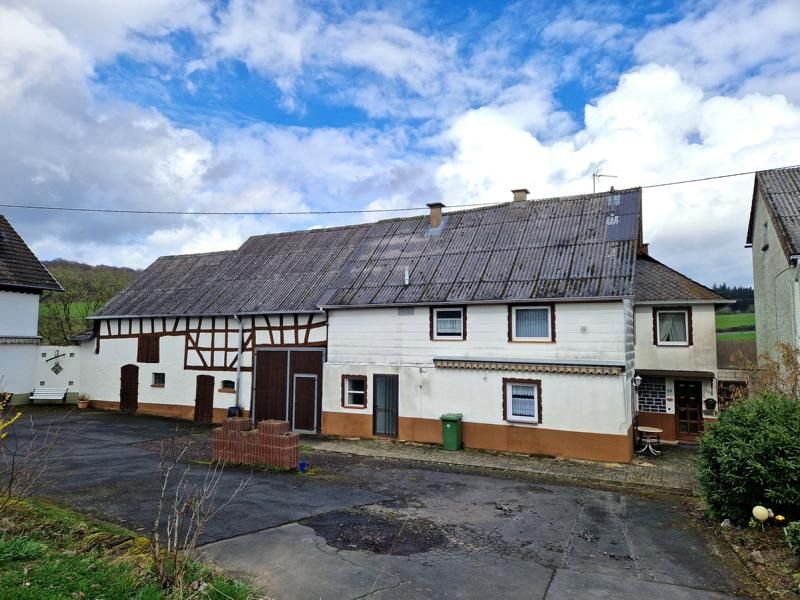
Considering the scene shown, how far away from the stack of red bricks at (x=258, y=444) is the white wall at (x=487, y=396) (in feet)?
15.3

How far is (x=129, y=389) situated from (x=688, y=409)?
22.9m

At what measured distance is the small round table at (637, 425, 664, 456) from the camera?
1541cm

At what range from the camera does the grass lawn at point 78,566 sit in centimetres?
516

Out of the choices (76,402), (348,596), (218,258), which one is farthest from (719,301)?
(76,402)

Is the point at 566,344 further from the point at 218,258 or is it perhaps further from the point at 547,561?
the point at 218,258

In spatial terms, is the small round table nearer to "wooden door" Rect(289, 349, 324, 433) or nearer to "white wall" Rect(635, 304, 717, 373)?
"white wall" Rect(635, 304, 717, 373)

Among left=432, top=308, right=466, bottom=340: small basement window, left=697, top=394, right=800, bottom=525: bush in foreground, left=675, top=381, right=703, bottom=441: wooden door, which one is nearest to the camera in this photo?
left=697, top=394, right=800, bottom=525: bush in foreground

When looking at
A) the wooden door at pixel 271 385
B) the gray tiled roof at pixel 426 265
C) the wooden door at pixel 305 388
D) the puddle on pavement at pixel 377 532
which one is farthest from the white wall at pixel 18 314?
the puddle on pavement at pixel 377 532

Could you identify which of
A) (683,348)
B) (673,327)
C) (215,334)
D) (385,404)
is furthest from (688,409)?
(215,334)

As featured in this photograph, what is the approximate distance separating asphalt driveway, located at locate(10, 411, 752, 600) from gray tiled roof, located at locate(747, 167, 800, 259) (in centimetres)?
747

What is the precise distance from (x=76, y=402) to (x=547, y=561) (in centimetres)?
2468

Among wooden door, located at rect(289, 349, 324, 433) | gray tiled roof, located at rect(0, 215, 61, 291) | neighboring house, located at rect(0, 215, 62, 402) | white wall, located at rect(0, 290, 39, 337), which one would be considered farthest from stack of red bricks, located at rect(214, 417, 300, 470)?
gray tiled roof, located at rect(0, 215, 61, 291)

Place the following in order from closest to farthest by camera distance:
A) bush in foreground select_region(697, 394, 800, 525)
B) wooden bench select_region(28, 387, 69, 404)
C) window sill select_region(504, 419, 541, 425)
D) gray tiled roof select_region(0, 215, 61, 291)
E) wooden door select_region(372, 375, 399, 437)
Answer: bush in foreground select_region(697, 394, 800, 525) < window sill select_region(504, 419, 541, 425) < wooden door select_region(372, 375, 399, 437) < gray tiled roof select_region(0, 215, 61, 291) < wooden bench select_region(28, 387, 69, 404)

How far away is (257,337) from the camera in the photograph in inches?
798
